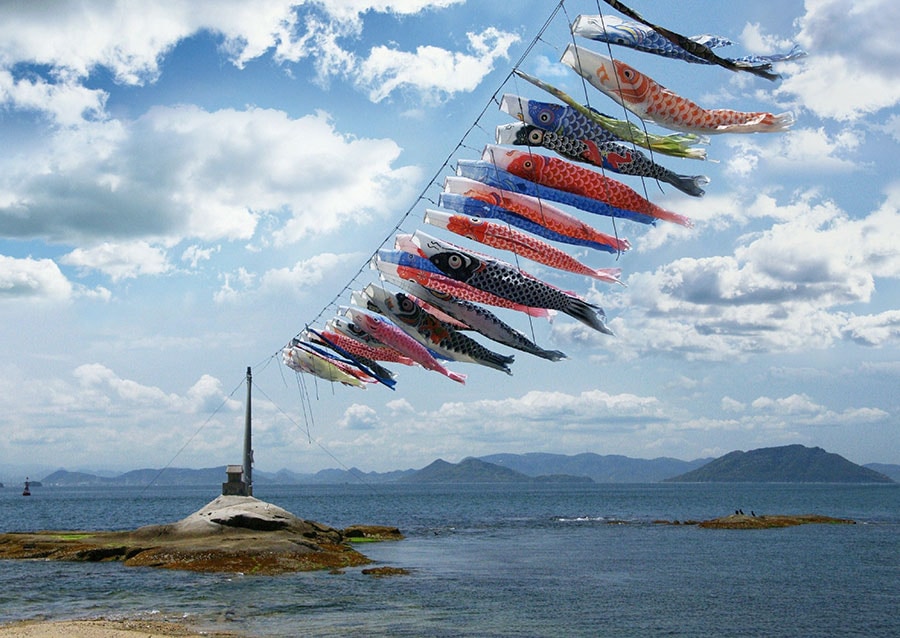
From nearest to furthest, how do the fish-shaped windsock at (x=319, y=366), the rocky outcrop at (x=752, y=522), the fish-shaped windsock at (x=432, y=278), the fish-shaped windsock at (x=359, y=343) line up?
the fish-shaped windsock at (x=432, y=278) → the fish-shaped windsock at (x=359, y=343) → the fish-shaped windsock at (x=319, y=366) → the rocky outcrop at (x=752, y=522)

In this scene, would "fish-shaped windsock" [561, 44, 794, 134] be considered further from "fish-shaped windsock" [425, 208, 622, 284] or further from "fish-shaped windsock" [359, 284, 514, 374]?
"fish-shaped windsock" [359, 284, 514, 374]

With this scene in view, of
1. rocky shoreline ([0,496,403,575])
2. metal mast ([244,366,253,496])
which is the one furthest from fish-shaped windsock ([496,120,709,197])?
metal mast ([244,366,253,496])

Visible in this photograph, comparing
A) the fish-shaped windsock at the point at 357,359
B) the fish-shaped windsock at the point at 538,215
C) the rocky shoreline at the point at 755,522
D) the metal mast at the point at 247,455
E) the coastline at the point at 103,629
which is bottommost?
the rocky shoreline at the point at 755,522

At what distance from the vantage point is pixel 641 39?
17.7 meters

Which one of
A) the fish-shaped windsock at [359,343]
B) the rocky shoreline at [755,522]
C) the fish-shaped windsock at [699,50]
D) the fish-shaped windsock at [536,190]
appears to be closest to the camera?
the fish-shaped windsock at [699,50]

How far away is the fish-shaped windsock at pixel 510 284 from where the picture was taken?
76.6 feet

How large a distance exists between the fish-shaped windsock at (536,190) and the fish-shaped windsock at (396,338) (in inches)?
278

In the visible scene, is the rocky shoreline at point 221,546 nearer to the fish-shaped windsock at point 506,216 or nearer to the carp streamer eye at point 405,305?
the carp streamer eye at point 405,305

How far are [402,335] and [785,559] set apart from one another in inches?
1288

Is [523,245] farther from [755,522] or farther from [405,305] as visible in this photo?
[755,522]

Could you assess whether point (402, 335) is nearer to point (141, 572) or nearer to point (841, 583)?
point (141, 572)

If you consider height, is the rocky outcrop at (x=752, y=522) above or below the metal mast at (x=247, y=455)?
below

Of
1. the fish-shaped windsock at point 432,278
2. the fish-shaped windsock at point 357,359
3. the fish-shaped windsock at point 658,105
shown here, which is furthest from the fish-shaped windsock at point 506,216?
the fish-shaped windsock at point 357,359

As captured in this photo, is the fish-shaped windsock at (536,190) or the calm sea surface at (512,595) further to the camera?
the calm sea surface at (512,595)
